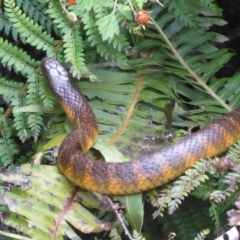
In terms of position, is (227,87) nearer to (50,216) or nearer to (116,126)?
(116,126)

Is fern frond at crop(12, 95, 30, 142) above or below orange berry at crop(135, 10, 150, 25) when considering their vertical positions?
below

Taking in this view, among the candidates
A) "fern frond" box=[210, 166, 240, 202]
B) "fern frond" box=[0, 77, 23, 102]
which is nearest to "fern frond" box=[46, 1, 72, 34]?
"fern frond" box=[0, 77, 23, 102]

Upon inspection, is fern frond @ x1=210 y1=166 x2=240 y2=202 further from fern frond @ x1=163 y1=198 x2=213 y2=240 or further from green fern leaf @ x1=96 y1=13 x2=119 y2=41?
green fern leaf @ x1=96 y1=13 x2=119 y2=41

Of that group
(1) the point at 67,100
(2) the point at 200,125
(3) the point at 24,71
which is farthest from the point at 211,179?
(3) the point at 24,71

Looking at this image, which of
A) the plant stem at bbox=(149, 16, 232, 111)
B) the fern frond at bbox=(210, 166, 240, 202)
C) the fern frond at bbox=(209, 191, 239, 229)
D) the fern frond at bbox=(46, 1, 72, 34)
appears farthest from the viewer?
the plant stem at bbox=(149, 16, 232, 111)

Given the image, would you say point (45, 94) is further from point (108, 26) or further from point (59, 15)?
point (108, 26)

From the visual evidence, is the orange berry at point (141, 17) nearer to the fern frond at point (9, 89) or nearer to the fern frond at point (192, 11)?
the fern frond at point (192, 11)

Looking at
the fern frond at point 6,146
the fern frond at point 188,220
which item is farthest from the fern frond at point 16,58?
the fern frond at point 188,220
